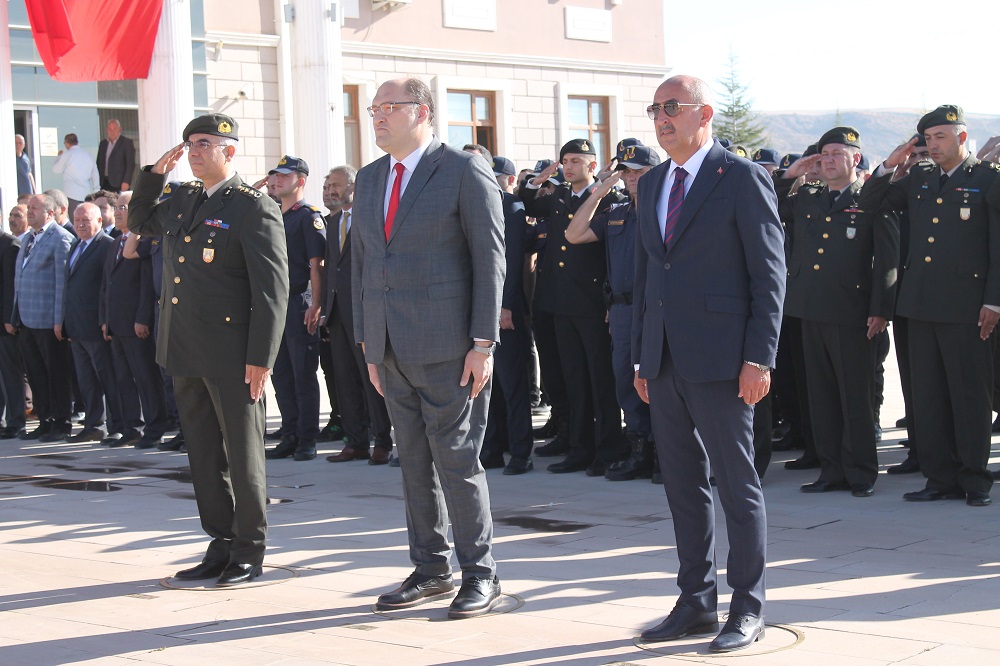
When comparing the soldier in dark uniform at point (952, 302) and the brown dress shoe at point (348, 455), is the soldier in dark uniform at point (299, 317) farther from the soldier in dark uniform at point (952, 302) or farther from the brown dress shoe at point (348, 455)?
the soldier in dark uniform at point (952, 302)

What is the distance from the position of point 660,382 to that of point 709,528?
1.88ft

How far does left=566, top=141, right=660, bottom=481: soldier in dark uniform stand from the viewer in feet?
27.7

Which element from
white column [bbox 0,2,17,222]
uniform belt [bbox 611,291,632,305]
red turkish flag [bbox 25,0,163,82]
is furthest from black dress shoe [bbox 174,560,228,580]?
red turkish flag [bbox 25,0,163,82]

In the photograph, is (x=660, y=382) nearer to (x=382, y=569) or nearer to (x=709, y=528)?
(x=709, y=528)

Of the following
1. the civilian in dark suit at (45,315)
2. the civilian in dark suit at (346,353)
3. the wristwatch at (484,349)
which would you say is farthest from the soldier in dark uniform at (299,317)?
the wristwatch at (484,349)

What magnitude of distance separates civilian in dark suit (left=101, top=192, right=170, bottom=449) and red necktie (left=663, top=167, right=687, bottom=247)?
700cm

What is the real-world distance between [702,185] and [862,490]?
3723 millimetres

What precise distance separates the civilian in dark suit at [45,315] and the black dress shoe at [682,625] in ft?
28.1

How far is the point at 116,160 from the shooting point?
776 inches

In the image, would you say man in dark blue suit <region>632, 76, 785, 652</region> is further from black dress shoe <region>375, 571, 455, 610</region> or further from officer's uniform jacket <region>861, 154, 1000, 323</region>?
officer's uniform jacket <region>861, 154, 1000, 323</region>

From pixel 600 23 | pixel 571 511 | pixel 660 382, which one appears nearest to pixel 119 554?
pixel 571 511

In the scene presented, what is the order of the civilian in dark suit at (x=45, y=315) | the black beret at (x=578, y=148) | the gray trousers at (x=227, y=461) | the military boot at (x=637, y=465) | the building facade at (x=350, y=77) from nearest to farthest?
1. the gray trousers at (x=227, y=461)
2. the military boot at (x=637, y=465)
3. the black beret at (x=578, y=148)
4. the civilian in dark suit at (x=45, y=315)
5. the building facade at (x=350, y=77)

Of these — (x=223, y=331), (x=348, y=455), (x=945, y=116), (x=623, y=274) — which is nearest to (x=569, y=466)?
(x=623, y=274)

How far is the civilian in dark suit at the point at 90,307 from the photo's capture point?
38.2 ft
